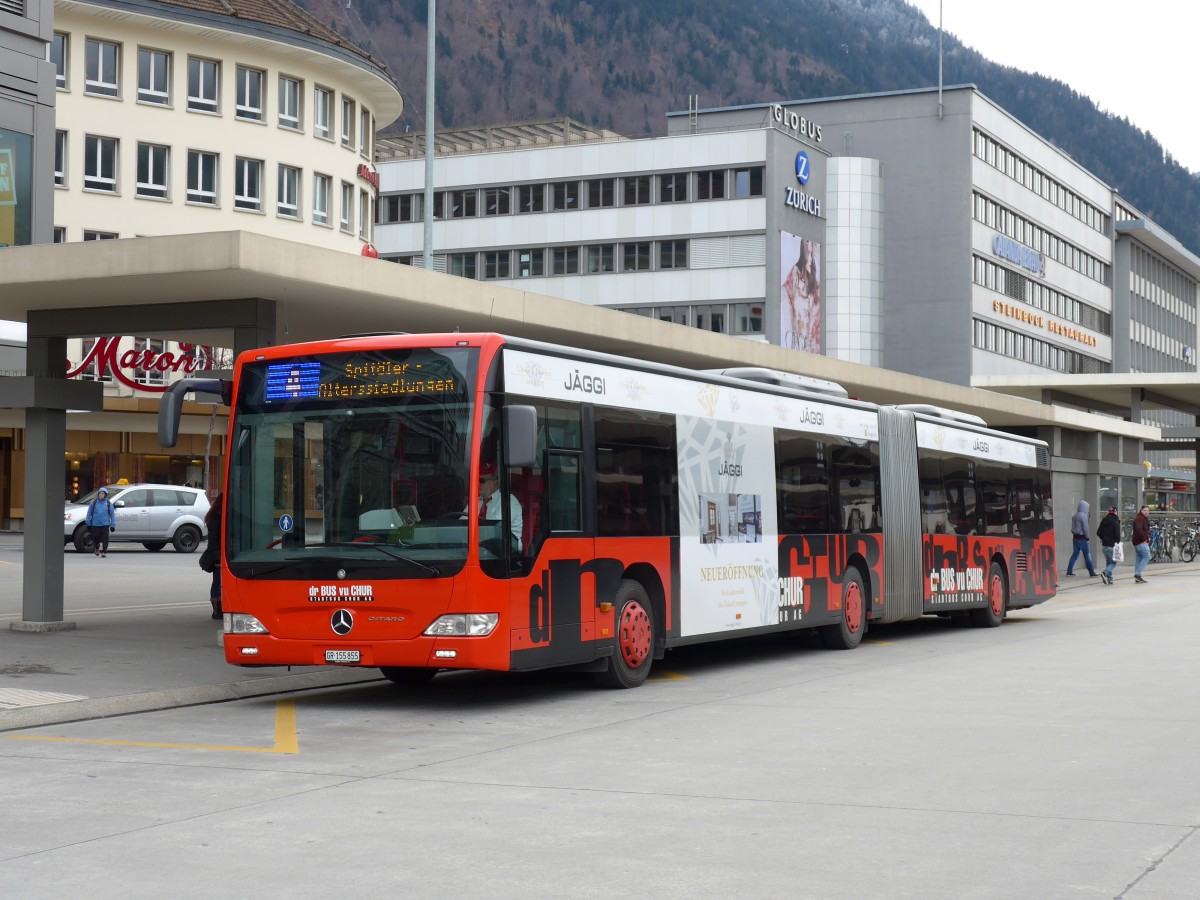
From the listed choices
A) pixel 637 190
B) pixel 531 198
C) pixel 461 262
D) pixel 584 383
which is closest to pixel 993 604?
pixel 584 383

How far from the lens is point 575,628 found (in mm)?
13398

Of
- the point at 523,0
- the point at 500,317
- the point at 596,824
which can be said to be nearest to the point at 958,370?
the point at 500,317

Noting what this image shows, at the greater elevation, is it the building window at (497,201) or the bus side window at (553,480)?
the building window at (497,201)

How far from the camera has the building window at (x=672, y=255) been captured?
253ft

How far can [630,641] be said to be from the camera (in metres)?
14.3

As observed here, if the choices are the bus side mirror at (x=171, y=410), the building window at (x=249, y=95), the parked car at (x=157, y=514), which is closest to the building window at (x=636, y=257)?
the building window at (x=249, y=95)

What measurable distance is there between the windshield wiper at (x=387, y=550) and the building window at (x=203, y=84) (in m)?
46.1

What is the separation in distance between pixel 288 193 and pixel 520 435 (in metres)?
48.1

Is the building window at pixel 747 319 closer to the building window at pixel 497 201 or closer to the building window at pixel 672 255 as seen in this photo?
the building window at pixel 672 255

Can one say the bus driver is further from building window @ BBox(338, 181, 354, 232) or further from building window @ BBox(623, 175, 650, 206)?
building window @ BBox(623, 175, 650, 206)

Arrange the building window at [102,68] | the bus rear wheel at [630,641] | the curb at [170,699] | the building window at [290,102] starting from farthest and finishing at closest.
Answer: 1. the building window at [290,102]
2. the building window at [102,68]
3. the bus rear wheel at [630,641]
4. the curb at [170,699]

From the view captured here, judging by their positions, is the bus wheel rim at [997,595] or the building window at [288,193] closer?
the bus wheel rim at [997,595]

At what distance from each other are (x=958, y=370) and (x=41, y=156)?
209ft

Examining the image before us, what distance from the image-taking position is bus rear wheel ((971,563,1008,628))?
23492mm
